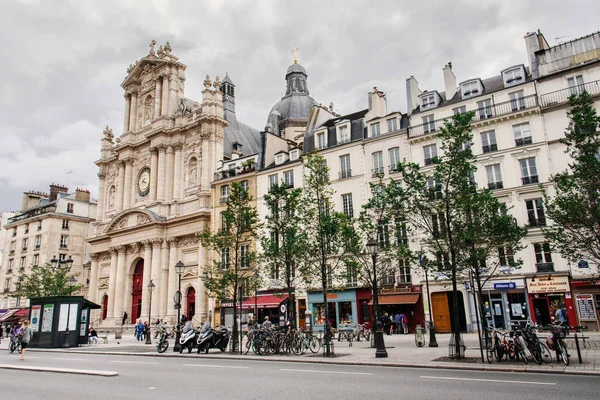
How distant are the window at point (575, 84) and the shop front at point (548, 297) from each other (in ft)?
37.0

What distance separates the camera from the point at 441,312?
2880 centimetres

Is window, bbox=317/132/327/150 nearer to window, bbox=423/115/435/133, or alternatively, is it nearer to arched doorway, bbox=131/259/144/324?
window, bbox=423/115/435/133

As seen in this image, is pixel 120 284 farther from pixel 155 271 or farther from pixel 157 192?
pixel 157 192

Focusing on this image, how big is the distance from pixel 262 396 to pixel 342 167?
2730 cm

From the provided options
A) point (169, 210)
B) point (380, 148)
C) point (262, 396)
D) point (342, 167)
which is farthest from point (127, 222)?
point (262, 396)

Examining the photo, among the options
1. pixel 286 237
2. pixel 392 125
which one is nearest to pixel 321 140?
pixel 392 125

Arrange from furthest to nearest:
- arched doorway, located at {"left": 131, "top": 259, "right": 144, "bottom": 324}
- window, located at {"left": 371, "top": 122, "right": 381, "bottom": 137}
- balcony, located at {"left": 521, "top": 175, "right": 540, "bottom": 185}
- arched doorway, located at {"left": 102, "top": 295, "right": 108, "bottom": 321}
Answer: arched doorway, located at {"left": 102, "top": 295, "right": 108, "bottom": 321} → arched doorway, located at {"left": 131, "top": 259, "right": 144, "bottom": 324} → window, located at {"left": 371, "top": 122, "right": 381, "bottom": 137} → balcony, located at {"left": 521, "top": 175, "right": 540, "bottom": 185}

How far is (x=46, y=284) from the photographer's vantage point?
43750 millimetres

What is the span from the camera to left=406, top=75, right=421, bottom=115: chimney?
3381 cm

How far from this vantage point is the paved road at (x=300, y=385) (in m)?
8.43

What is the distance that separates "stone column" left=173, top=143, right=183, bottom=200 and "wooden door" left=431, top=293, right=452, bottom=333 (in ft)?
89.7

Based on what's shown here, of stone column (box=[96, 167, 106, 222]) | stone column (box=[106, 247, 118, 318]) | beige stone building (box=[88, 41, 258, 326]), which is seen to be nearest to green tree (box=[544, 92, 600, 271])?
beige stone building (box=[88, 41, 258, 326])

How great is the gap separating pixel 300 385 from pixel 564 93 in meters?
26.4

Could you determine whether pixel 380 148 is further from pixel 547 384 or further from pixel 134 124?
pixel 134 124
